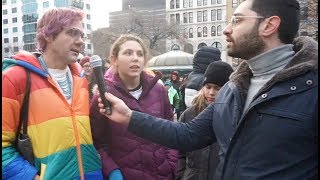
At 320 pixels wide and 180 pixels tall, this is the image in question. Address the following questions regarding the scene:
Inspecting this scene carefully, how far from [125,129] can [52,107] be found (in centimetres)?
61

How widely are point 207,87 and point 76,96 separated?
1.43m

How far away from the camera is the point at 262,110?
6.29 ft

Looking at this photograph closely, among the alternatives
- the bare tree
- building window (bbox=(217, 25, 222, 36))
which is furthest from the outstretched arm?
building window (bbox=(217, 25, 222, 36))

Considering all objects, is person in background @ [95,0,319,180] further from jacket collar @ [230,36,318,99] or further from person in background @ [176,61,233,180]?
person in background @ [176,61,233,180]

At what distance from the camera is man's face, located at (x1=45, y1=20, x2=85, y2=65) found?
2.60 meters

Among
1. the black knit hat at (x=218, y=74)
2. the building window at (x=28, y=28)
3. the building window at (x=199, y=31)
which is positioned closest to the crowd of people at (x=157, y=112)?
the black knit hat at (x=218, y=74)

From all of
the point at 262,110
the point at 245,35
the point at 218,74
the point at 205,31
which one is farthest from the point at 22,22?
the point at 262,110

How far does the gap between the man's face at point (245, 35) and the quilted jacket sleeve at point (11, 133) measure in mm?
1261

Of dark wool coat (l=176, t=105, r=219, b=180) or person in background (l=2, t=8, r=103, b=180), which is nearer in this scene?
person in background (l=2, t=8, r=103, b=180)

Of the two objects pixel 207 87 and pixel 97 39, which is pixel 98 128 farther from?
pixel 97 39

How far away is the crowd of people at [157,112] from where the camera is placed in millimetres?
1861

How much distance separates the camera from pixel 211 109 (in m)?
2.40

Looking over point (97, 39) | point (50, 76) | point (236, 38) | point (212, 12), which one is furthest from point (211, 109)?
point (212, 12)

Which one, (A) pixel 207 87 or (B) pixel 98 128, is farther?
(A) pixel 207 87
